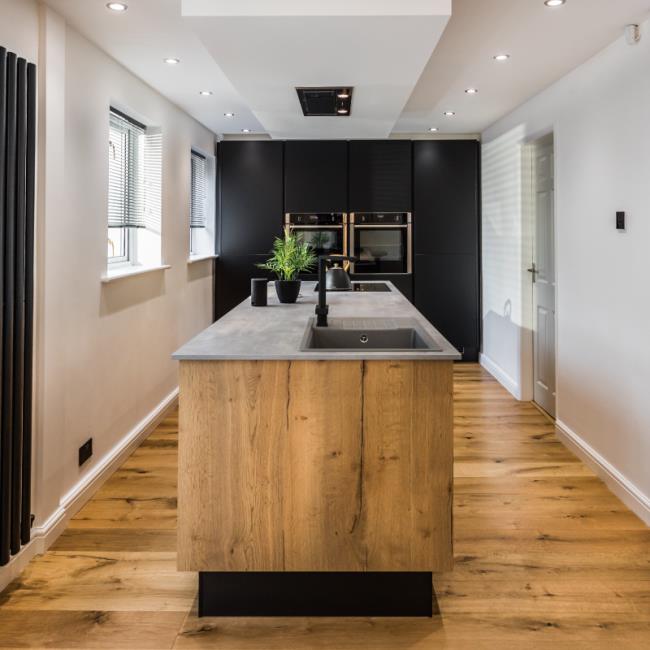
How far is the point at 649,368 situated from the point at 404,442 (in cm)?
155

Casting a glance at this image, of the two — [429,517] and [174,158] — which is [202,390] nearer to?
[429,517]

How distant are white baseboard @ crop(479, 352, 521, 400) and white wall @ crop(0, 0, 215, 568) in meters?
2.84

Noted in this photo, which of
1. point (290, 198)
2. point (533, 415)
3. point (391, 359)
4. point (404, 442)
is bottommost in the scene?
point (533, 415)

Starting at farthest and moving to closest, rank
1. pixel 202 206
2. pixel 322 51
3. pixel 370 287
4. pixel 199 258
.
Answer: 1. pixel 202 206
2. pixel 199 258
3. pixel 370 287
4. pixel 322 51

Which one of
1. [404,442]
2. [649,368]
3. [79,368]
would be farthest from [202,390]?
[649,368]

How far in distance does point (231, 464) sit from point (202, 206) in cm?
433

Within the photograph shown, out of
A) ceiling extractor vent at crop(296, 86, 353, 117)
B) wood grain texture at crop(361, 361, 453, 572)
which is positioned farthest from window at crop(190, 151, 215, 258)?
wood grain texture at crop(361, 361, 453, 572)

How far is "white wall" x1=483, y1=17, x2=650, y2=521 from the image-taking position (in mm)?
2959

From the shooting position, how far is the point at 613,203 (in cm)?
325

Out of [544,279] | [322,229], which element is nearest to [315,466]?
[544,279]

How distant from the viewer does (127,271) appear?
379 centimetres

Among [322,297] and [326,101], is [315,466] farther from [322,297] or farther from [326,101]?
[326,101]

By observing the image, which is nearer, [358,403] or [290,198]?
[358,403]

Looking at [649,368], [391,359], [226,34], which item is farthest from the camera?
[649,368]
